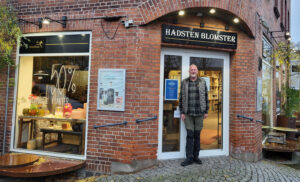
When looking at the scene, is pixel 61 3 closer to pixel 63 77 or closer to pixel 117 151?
pixel 63 77

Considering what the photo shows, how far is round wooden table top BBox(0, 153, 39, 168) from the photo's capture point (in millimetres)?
4176

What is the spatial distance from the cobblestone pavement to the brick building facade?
295 mm

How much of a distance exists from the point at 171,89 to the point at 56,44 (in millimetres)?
2998

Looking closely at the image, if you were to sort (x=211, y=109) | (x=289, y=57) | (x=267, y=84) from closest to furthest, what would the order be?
(x=211, y=109)
(x=289, y=57)
(x=267, y=84)

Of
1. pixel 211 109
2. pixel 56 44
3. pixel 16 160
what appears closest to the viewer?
pixel 16 160

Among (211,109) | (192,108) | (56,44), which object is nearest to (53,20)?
(56,44)

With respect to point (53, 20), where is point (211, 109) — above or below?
below

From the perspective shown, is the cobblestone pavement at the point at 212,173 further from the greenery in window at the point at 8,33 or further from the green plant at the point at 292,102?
the green plant at the point at 292,102

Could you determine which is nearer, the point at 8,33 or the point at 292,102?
the point at 8,33

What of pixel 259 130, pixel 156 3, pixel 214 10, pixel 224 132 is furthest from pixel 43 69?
pixel 259 130

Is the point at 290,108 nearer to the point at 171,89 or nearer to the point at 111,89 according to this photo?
the point at 171,89

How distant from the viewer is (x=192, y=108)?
15.2ft

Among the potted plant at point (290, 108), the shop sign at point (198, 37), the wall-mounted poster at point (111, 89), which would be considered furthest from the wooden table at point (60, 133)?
the potted plant at point (290, 108)

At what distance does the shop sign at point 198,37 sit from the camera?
4.75 metres
